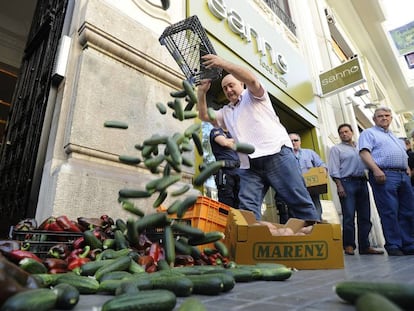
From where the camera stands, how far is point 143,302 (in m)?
0.82

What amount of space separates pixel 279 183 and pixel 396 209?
2167mm

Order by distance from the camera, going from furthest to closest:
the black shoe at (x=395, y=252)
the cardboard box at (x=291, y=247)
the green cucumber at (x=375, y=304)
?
the black shoe at (x=395, y=252) < the cardboard box at (x=291, y=247) < the green cucumber at (x=375, y=304)

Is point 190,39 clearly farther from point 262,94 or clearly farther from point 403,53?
point 403,53

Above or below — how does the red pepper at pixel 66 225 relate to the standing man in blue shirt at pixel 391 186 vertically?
below

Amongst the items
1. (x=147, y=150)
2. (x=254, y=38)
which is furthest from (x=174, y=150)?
(x=254, y=38)

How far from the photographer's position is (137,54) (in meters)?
3.23

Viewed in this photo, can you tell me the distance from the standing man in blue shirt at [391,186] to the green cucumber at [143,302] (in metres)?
3.56

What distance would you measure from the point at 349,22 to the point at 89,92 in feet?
49.2

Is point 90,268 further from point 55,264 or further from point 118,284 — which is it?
point 118,284

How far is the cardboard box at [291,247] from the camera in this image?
211 centimetres

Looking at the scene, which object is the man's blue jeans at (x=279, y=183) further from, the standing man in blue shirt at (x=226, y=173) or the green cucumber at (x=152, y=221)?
the green cucumber at (x=152, y=221)

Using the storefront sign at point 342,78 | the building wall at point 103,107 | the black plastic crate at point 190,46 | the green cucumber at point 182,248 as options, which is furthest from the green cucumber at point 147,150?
the storefront sign at point 342,78

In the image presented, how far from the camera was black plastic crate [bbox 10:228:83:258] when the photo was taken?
1670 millimetres

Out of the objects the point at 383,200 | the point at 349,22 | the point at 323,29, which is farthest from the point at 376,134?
the point at 349,22
